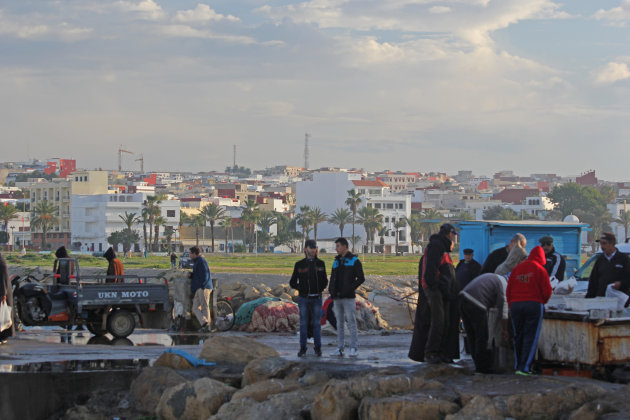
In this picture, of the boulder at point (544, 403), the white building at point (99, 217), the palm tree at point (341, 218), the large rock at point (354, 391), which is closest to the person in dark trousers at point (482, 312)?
the large rock at point (354, 391)

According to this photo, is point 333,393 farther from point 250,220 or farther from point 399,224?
point 399,224

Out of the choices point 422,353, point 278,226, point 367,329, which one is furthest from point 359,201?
point 422,353

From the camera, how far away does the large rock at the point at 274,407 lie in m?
9.97

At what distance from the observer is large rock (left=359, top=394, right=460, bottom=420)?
29.8 ft

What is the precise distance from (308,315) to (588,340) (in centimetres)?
465

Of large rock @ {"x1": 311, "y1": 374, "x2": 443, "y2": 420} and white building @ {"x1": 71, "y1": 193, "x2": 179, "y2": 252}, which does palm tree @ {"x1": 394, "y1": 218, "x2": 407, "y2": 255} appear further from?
large rock @ {"x1": 311, "y1": 374, "x2": 443, "y2": 420}

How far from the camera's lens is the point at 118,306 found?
17469mm

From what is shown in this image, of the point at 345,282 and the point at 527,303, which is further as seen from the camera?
the point at 345,282

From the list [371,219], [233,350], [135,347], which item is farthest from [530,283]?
[371,219]

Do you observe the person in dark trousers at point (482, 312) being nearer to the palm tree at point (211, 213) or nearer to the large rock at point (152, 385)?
the large rock at point (152, 385)


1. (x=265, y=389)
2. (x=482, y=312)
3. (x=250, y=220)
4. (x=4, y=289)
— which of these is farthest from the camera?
(x=250, y=220)

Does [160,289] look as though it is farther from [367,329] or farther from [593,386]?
[593,386]

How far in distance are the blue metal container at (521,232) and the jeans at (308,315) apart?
6743mm

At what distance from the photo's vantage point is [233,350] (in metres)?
12.9
